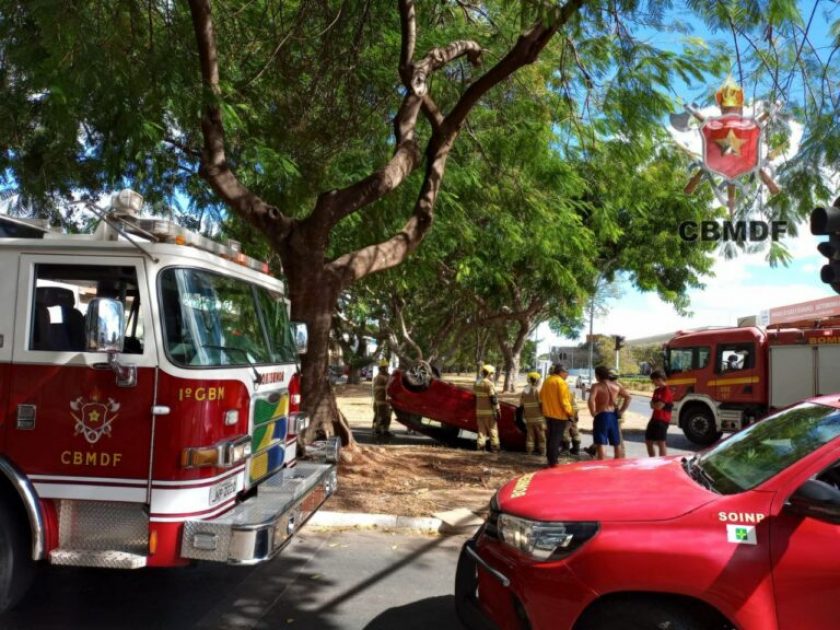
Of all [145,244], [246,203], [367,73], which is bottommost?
[145,244]

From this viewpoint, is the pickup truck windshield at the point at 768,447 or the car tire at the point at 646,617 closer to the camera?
the car tire at the point at 646,617

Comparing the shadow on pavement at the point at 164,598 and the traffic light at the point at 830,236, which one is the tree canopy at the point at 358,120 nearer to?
the traffic light at the point at 830,236

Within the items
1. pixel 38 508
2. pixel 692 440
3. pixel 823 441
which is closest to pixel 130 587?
pixel 38 508

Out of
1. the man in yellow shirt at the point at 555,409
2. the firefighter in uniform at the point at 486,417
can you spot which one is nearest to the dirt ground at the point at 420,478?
the firefighter in uniform at the point at 486,417

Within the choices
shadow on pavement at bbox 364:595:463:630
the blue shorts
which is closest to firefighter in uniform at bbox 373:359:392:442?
the blue shorts

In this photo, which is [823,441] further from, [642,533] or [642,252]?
[642,252]

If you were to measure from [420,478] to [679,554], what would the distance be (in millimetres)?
6059

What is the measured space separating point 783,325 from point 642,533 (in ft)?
53.8

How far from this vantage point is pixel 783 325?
17.2 metres

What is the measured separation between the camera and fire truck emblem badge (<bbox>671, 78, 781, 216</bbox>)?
8.26 m

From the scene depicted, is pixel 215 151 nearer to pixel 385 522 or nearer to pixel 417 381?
→ pixel 385 522

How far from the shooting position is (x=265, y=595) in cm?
488

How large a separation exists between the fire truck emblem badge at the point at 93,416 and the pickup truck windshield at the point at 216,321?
0.48 m

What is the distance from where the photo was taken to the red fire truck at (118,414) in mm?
3848
